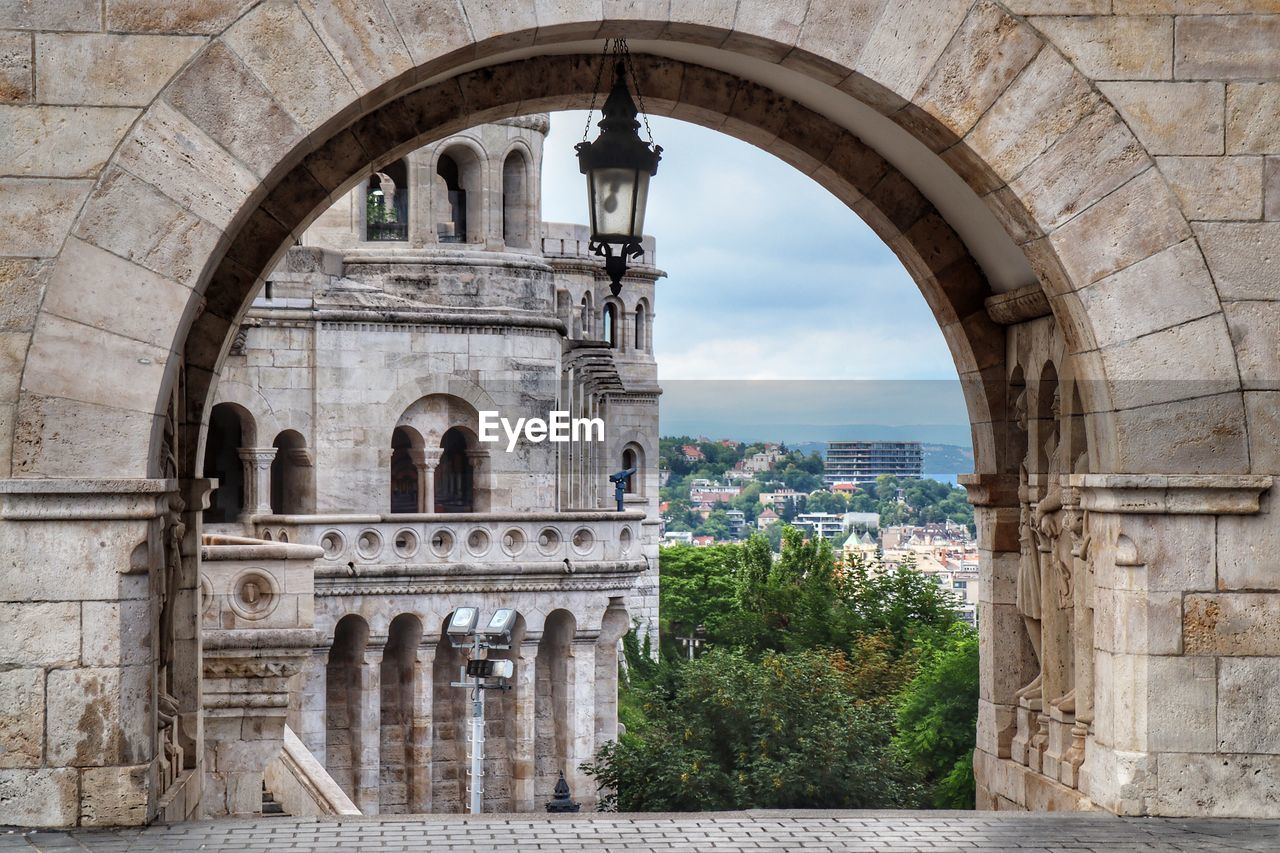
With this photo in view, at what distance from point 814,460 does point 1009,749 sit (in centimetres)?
10896

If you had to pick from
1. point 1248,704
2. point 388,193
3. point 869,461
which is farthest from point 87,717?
point 869,461

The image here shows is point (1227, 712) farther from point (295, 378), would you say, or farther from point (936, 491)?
point (936, 491)

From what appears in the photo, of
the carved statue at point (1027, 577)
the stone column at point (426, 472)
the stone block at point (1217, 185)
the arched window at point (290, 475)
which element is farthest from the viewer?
the stone column at point (426, 472)

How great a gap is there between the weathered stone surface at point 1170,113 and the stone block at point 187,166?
350 centimetres

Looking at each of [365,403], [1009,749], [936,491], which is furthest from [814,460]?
[1009,749]

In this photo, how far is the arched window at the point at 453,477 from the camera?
36.5 m

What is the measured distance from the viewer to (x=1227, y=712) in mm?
7199

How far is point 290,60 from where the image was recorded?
6.97m

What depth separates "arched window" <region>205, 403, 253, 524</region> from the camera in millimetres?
33094

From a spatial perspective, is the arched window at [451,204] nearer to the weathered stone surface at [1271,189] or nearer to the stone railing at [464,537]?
the stone railing at [464,537]

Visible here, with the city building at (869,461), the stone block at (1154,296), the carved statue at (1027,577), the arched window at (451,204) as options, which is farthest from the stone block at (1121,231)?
the city building at (869,461)

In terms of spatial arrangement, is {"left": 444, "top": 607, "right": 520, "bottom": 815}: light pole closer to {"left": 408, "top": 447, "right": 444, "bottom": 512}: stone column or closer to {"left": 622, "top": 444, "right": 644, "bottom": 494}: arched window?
{"left": 408, "top": 447, "right": 444, "bottom": 512}: stone column

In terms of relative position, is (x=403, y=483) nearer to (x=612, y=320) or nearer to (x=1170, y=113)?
(x=612, y=320)

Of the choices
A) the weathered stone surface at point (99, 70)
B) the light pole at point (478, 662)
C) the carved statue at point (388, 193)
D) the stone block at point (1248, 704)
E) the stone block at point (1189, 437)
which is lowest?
the light pole at point (478, 662)
